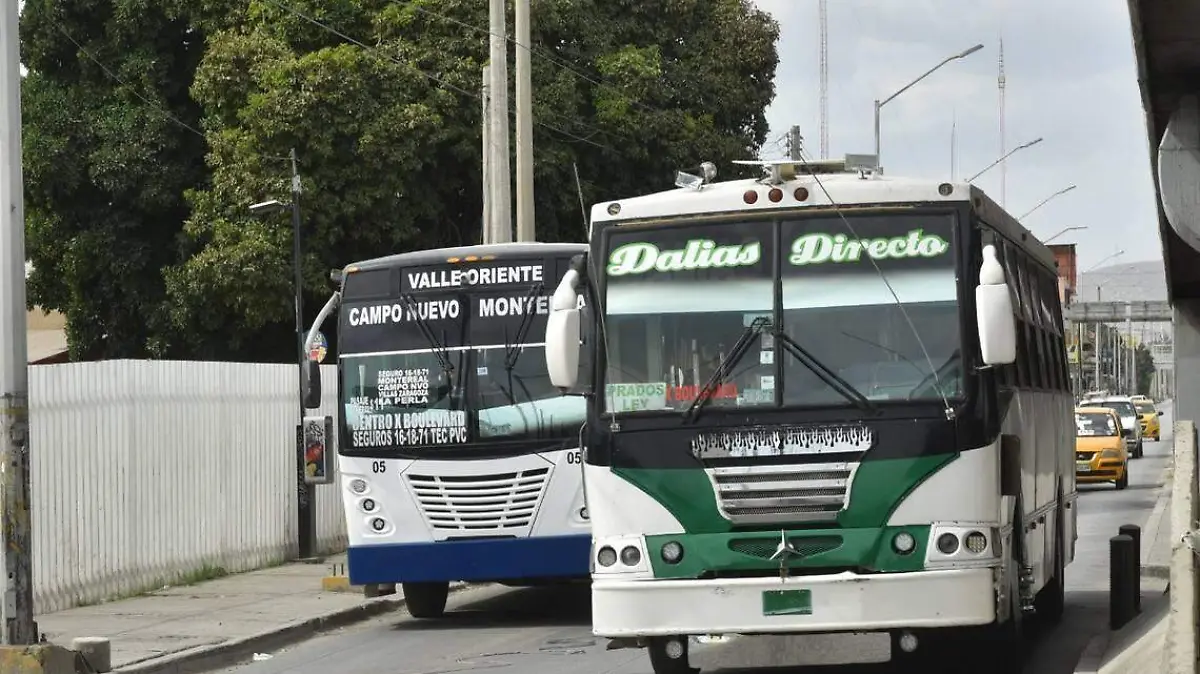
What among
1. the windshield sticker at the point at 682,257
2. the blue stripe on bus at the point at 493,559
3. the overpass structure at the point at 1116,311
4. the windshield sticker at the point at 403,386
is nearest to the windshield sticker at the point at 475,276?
the windshield sticker at the point at 403,386

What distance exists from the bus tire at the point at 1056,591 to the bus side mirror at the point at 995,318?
17.6 ft

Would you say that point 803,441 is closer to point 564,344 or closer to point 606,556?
point 606,556

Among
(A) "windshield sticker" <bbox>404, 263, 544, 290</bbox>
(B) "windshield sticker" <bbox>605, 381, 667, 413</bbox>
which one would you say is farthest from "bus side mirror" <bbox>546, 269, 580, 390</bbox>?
(A) "windshield sticker" <bbox>404, 263, 544, 290</bbox>

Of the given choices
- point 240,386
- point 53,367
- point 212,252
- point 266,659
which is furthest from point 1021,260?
point 212,252

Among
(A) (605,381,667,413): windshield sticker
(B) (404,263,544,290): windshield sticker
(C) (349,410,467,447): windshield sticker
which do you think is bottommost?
(C) (349,410,467,447): windshield sticker

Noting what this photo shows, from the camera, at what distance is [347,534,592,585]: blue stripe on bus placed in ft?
51.1

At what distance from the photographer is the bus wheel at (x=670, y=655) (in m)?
10.6

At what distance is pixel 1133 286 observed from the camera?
430 feet

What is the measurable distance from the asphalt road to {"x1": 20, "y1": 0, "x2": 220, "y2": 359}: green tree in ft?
70.8

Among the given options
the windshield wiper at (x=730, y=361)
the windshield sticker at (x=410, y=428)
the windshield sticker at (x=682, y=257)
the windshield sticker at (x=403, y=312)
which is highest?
the windshield sticker at (x=682, y=257)

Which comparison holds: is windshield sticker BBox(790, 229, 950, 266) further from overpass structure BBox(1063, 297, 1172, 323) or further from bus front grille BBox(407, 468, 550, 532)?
overpass structure BBox(1063, 297, 1172, 323)

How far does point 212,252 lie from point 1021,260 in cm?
2534

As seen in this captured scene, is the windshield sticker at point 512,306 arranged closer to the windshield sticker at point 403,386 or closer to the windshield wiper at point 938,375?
the windshield sticker at point 403,386

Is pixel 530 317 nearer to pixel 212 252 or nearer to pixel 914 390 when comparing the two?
pixel 914 390
